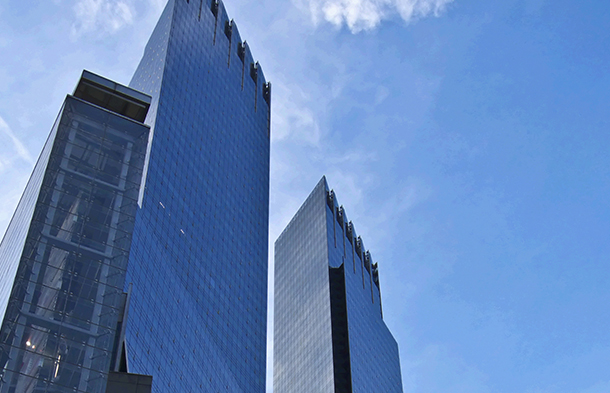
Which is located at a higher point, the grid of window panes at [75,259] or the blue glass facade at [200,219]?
the blue glass facade at [200,219]

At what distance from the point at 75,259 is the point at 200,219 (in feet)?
215

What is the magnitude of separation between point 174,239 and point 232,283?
61.4ft

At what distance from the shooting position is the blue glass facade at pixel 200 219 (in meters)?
100

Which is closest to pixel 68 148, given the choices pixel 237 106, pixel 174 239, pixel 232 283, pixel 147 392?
pixel 147 392

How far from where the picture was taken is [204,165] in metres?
134

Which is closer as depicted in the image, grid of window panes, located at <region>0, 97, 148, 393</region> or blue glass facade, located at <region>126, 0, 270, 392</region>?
grid of window panes, located at <region>0, 97, 148, 393</region>

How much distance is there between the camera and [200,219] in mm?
125188

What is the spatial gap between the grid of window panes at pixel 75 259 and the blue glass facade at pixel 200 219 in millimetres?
26848

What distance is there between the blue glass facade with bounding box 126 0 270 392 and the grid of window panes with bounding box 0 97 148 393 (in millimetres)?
26848

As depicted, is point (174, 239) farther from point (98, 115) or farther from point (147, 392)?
point (147, 392)

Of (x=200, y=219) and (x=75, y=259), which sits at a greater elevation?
(x=200, y=219)

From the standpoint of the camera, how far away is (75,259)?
5978 centimetres

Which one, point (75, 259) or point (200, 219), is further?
point (200, 219)

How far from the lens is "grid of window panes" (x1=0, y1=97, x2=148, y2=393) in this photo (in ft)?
172
